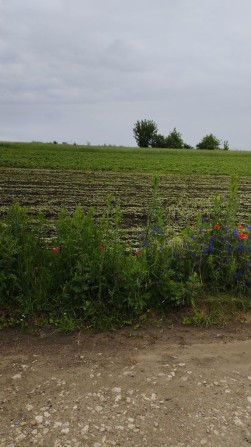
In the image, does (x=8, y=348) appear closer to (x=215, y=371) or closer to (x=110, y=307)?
(x=110, y=307)

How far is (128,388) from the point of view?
140 inches

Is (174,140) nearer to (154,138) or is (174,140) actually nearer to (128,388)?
(154,138)

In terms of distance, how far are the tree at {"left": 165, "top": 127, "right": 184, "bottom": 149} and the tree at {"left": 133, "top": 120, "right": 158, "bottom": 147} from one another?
3.38m

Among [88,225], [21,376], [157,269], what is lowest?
[21,376]

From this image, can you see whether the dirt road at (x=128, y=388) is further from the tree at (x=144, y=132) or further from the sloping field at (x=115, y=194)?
the tree at (x=144, y=132)

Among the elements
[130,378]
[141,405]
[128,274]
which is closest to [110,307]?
[128,274]

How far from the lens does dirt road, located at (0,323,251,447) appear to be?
3.03 metres

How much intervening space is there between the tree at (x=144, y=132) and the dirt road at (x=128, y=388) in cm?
9068

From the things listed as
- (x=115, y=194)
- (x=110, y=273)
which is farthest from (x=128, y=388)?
(x=115, y=194)

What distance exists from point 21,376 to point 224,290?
2.67m

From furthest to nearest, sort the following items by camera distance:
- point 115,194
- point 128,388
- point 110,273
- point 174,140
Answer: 1. point 174,140
2. point 115,194
3. point 110,273
4. point 128,388

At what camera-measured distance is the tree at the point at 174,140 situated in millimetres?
92062

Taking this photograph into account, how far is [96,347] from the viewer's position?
14.0ft

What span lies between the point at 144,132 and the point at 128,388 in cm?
9234
